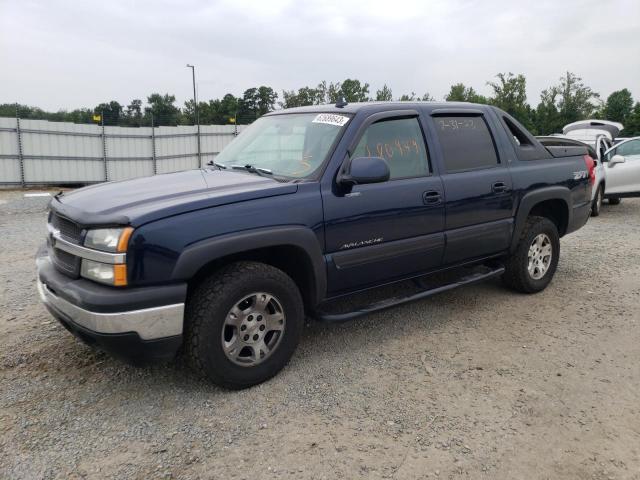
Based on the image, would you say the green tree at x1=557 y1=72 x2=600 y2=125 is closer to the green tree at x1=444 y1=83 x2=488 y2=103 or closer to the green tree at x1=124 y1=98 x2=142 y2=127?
the green tree at x1=444 y1=83 x2=488 y2=103

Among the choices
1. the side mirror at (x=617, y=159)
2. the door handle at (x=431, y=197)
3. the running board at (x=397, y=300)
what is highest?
the side mirror at (x=617, y=159)

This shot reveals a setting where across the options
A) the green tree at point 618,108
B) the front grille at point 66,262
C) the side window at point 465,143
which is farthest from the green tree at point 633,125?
the front grille at point 66,262

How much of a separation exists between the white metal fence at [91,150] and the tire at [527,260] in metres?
14.7

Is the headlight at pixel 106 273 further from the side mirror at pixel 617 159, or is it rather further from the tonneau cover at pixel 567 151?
the side mirror at pixel 617 159

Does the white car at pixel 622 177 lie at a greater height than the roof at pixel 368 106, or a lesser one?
lesser

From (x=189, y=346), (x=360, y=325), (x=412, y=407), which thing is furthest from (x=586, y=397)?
(x=189, y=346)

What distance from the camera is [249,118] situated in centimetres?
2083

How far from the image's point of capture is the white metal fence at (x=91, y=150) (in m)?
15.4

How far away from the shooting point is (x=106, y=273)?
2777 mm

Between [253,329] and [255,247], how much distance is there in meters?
0.52

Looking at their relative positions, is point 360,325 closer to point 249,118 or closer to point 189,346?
point 189,346

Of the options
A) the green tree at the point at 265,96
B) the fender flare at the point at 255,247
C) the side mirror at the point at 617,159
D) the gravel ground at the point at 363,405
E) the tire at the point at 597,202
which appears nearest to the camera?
the gravel ground at the point at 363,405

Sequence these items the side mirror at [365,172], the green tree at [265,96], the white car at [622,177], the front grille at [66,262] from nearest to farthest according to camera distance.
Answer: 1. the front grille at [66,262]
2. the side mirror at [365,172]
3. the white car at [622,177]
4. the green tree at [265,96]

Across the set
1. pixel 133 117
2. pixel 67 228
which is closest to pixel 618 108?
pixel 133 117
